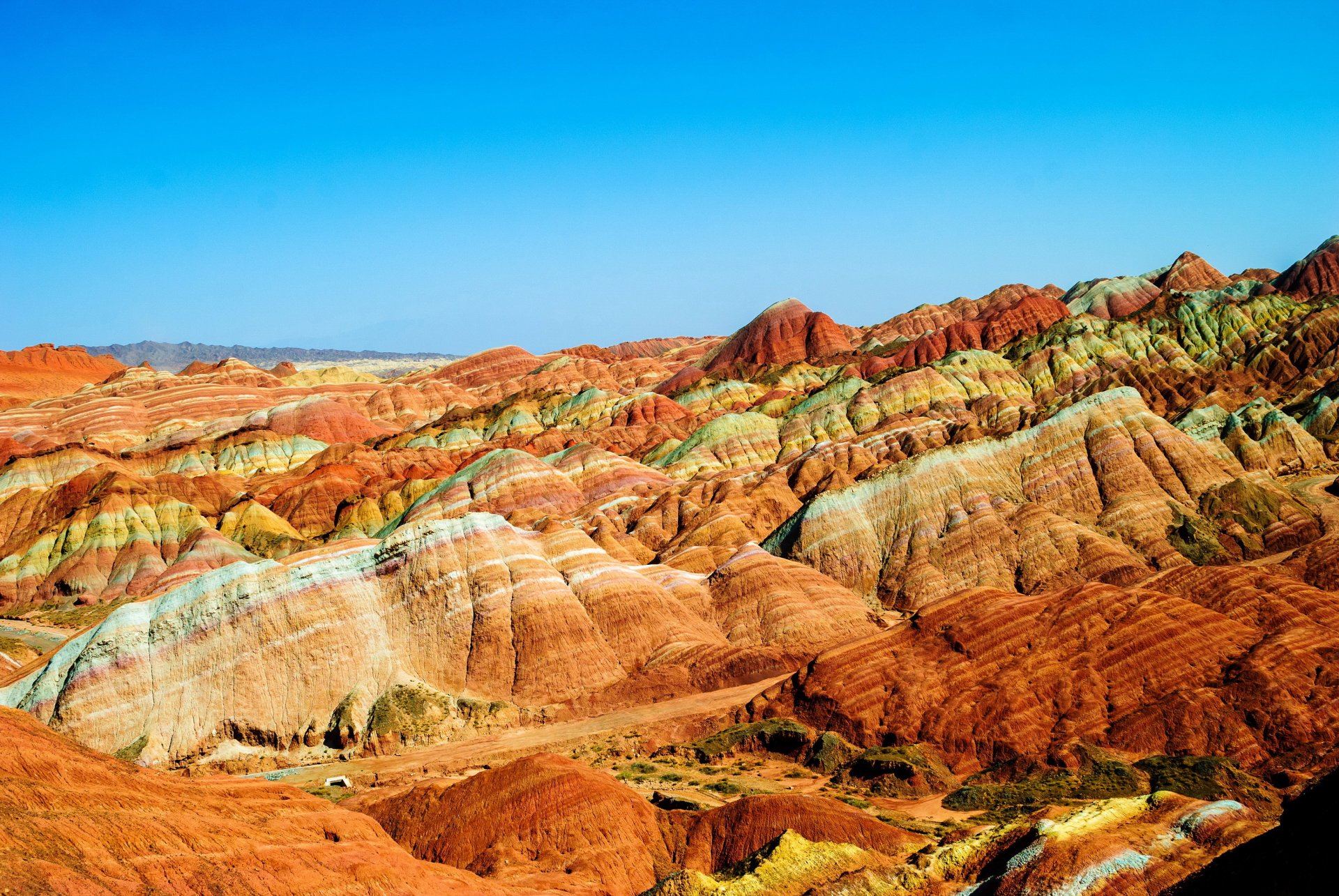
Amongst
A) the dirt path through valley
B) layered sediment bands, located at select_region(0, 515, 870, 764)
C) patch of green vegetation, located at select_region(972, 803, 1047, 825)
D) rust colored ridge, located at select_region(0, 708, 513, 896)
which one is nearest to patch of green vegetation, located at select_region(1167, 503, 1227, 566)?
layered sediment bands, located at select_region(0, 515, 870, 764)

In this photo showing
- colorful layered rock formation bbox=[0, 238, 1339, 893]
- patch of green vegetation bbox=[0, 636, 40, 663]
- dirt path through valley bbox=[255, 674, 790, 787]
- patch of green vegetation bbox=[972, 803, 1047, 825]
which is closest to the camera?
patch of green vegetation bbox=[972, 803, 1047, 825]

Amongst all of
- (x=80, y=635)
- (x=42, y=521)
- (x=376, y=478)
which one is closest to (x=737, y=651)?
(x=80, y=635)

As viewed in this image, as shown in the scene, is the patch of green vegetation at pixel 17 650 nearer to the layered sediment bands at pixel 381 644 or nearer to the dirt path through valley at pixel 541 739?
the layered sediment bands at pixel 381 644

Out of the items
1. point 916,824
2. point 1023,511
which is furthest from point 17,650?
point 1023,511

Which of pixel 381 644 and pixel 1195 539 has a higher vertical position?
pixel 1195 539

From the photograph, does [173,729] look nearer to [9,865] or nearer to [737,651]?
[737,651]

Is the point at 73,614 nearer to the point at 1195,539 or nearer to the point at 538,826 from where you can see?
the point at 538,826

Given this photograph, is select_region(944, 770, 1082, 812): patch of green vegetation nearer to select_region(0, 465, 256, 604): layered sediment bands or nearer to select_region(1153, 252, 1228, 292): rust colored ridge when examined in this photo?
select_region(0, 465, 256, 604): layered sediment bands
